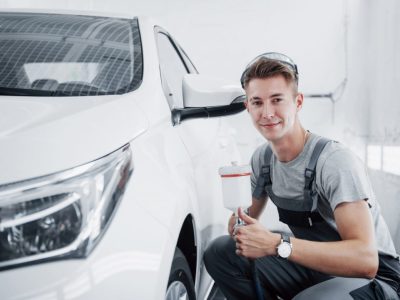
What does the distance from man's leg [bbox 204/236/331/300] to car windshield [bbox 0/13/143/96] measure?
0.76m

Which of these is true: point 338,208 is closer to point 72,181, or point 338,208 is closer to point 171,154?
point 171,154

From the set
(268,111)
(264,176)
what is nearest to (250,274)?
(264,176)

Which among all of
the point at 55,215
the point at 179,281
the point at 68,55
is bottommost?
the point at 179,281

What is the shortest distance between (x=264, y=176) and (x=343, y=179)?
421mm

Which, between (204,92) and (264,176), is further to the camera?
(264,176)

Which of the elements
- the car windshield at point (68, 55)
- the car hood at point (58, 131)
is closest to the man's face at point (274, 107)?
the car windshield at point (68, 55)

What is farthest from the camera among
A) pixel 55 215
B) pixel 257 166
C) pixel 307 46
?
pixel 307 46

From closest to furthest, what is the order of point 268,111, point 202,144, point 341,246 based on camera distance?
point 341,246
point 268,111
point 202,144

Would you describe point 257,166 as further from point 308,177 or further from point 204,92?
point 204,92

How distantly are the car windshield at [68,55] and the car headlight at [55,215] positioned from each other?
460 mm

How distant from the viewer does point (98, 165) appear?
80cm

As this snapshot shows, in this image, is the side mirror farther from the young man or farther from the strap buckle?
the strap buckle

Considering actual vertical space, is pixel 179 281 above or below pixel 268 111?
below

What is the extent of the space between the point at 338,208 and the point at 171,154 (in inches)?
22.0
